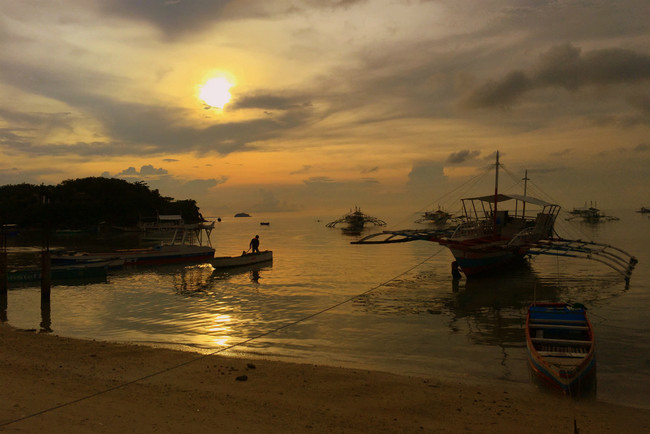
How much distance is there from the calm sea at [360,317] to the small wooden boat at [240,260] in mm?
1030

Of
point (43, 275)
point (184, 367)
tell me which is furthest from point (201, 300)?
point (184, 367)

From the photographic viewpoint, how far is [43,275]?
24.9m

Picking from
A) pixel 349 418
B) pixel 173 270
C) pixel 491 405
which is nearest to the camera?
pixel 349 418

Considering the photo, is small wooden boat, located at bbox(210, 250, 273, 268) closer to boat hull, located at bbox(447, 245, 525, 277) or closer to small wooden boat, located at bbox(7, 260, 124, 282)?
small wooden boat, located at bbox(7, 260, 124, 282)

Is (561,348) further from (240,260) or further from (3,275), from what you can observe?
(240,260)

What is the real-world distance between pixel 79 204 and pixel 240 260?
91.6 metres

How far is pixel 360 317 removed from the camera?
69.6ft

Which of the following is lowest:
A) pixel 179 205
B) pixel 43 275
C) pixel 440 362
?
pixel 440 362

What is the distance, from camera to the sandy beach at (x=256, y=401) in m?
8.48

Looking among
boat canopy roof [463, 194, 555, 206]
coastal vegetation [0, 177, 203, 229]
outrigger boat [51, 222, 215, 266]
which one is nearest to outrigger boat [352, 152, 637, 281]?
boat canopy roof [463, 194, 555, 206]

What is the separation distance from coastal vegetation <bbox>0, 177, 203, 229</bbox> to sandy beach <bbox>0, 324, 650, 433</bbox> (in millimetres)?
101357

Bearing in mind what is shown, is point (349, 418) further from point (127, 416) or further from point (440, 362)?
point (440, 362)

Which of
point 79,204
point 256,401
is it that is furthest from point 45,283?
point 79,204

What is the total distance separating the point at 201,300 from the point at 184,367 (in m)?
13.6
